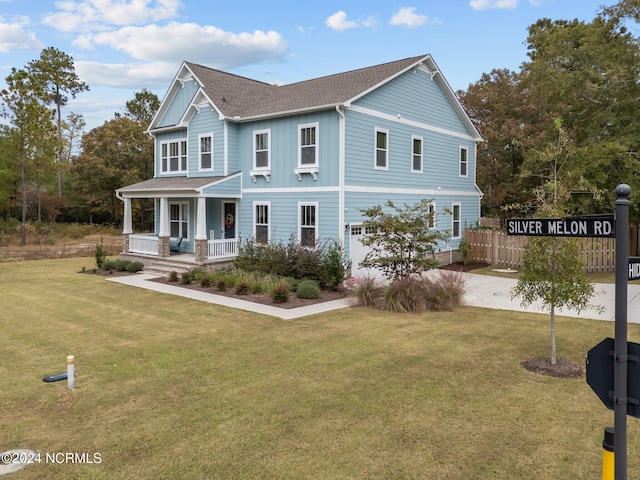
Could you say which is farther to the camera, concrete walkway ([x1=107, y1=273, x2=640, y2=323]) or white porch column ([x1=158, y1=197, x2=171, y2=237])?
white porch column ([x1=158, y1=197, x2=171, y2=237])

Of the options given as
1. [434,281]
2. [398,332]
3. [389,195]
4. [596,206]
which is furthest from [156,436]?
[596,206]

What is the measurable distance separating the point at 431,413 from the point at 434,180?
17.0 m

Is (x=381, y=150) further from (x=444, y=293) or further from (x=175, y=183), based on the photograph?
(x=175, y=183)

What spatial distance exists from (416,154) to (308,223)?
625 cm

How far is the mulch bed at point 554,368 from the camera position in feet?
23.9

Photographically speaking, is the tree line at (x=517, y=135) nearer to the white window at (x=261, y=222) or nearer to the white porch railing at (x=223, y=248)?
the white window at (x=261, y=222)

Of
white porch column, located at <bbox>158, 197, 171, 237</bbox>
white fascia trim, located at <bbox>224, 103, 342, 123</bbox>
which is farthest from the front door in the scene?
white fascia trim, located at <bbox>224, 103, 342, 123</bbox>

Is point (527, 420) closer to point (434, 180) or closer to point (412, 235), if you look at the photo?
point (412, 235)

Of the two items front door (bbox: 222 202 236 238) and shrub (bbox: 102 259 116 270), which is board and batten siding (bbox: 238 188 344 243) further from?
shrub (bbox: 102 259 116 270)

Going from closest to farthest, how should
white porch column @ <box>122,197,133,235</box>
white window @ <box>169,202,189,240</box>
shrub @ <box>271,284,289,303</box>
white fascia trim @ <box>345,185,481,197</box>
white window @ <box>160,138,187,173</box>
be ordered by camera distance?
shrub @ <box>271,284,289,303</box>
white fascia trim @ <box>345,185,481,197</box>
white porch column @ <box>122,197,133,235</box>
white window @ <box>169,202,189,240</box>
white window @ <box>160,138,187,173</box>

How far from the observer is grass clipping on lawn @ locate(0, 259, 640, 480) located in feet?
15.5

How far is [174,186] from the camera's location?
65.9 ft

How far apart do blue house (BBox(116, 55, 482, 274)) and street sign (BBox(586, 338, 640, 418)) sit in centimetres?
1304

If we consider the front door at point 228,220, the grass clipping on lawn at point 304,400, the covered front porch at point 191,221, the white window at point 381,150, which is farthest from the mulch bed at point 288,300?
the white window at point 381,150
